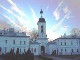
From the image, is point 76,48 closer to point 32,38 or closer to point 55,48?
point 55,48

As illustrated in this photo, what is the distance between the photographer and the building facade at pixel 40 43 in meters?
79.7

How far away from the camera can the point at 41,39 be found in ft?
277

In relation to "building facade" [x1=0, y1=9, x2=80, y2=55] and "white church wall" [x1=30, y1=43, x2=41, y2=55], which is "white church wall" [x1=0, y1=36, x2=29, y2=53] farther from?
"white church wall" [x1=30, y1=43, x2=41, y2=55]

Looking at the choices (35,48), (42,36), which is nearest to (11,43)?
(35,48)

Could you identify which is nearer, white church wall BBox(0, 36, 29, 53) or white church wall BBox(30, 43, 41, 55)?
white church wall BBox(0, 36, 29, 53)

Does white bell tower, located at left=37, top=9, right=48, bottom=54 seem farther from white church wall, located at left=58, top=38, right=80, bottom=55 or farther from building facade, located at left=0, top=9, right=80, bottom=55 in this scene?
white church wall, located at left=58, top=38, right=80, bottom=55

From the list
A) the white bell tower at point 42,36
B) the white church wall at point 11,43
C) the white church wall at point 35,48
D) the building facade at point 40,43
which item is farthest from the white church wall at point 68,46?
the white church wall at point 11,43

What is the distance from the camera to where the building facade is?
7969 centimetres

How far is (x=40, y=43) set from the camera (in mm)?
83188

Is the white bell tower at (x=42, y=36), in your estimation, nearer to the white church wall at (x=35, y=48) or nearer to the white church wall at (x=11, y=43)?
the white church wall at (x=35, y=48)

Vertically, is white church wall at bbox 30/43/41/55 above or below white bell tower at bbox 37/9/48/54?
below

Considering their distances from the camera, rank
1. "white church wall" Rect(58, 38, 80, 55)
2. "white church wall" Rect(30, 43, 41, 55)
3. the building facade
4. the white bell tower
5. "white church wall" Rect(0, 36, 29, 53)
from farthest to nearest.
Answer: "white church wall" Rect(58, 38, 80, 55) → the white bell tower → "white church wall" Rect(30, 43, 41, 55) → the building facade → "white church wall" Rect(0, 36, 29, 53)

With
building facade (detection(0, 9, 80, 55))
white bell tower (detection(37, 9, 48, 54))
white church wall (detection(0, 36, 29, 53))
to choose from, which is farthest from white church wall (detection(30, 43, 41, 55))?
white bell tower (detection(37, 9, 48, 54))

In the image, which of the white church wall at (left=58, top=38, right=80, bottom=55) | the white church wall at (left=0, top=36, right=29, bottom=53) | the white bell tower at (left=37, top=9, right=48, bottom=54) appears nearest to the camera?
the white church wall at (left=0, top=36, right=29, bottom=53)
